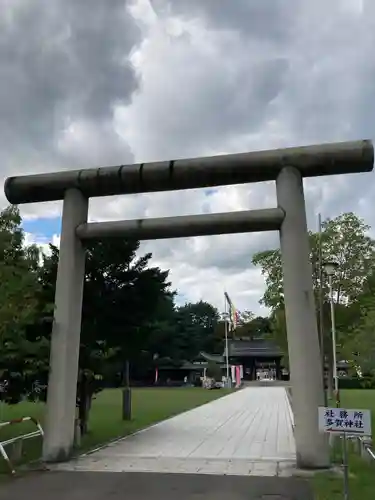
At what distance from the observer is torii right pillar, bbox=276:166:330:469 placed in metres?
10.6

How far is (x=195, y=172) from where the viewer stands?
11.9 m

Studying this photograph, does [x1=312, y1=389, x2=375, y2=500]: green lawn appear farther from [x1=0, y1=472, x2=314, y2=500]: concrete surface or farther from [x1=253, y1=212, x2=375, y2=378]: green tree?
[x1=253, y1=212, x2=375, y2=378]: green tree

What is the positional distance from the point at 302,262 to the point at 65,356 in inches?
202

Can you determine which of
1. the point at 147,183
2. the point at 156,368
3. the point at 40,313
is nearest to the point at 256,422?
the point at 40,313

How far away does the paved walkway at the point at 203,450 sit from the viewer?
35.1 feet

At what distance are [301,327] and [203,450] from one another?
166 inches

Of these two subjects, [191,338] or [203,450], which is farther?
[191,338]

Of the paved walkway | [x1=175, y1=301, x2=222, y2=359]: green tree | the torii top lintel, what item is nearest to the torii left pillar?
the torii top lintel

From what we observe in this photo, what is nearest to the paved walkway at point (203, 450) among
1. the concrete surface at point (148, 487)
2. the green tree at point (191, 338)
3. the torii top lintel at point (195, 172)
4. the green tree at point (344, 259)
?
the concrete surface at point (148, 487)

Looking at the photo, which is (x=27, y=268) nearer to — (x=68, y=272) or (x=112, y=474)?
(x=68, y=272)

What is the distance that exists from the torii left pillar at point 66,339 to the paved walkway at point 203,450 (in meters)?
0.64

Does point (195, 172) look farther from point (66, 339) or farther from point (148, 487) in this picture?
point (148, 487)

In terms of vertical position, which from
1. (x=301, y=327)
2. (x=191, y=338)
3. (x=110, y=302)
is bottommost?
(x=301, y=327)

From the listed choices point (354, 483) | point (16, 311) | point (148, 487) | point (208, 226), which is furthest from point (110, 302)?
point (354, 483)
